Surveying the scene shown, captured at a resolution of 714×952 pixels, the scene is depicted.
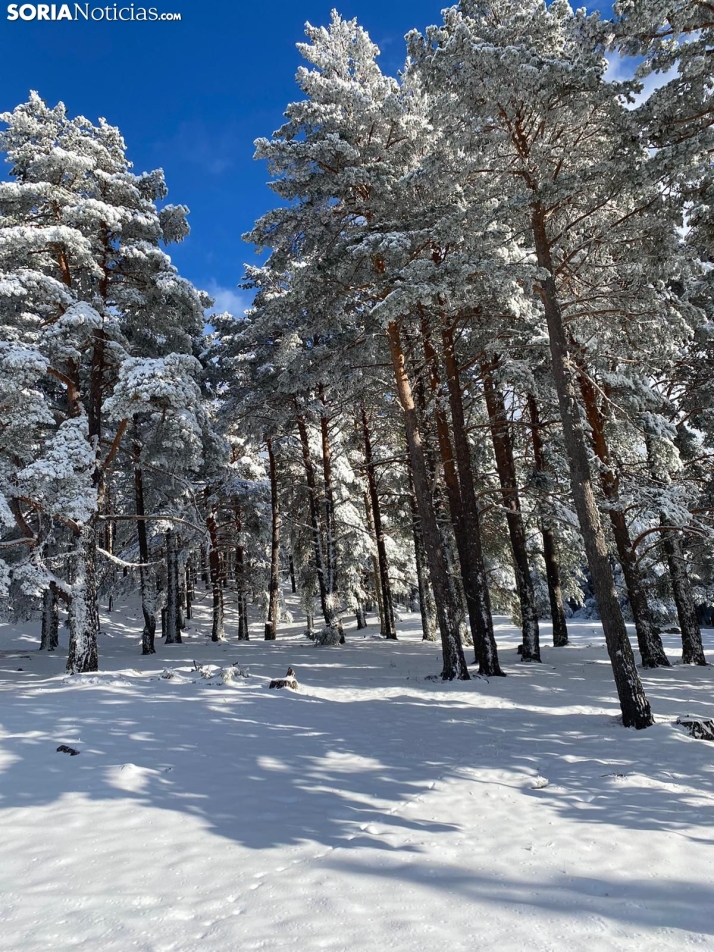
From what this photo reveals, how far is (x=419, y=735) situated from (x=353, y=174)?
38.3 feet

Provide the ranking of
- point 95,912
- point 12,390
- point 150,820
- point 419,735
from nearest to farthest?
1. point 95,912
2. point 150,820
3. point 419,735
4. point 12,390

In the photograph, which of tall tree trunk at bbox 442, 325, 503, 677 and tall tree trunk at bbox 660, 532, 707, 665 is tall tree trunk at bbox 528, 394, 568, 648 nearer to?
tall tree trunk at bbox 442, 325, 503, 677

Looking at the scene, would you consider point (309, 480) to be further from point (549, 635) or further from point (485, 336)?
point (549, 635)

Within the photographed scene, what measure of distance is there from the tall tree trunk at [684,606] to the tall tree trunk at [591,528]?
23.1ft

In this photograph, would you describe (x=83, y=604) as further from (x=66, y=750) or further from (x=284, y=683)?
(x=66, y=750)

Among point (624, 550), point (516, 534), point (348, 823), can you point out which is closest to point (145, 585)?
point (516, 534)

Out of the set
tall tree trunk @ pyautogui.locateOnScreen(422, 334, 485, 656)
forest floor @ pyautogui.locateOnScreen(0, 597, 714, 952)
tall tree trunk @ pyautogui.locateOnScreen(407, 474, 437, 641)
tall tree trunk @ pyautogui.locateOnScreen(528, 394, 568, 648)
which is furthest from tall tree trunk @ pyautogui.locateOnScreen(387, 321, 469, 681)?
tall tree trunk @ pyautogui.locateOnScreen(407, 474, 437, 641)

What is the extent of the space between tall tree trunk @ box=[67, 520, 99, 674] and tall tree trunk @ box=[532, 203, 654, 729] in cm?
1107

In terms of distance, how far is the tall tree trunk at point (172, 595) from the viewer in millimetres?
23500

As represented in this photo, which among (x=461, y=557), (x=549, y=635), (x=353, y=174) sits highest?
(x=353, y=174)

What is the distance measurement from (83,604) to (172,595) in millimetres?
11335

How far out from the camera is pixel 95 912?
3926 mm

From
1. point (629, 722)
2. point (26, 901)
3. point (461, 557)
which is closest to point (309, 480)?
point (461, 557)

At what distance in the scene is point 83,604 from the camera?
1334 centimetres
